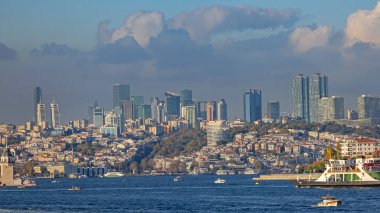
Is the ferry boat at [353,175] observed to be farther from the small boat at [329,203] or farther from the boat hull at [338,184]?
the small boat at [329,203]

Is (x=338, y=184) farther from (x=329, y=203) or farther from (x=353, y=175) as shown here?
(x=329, y=203)

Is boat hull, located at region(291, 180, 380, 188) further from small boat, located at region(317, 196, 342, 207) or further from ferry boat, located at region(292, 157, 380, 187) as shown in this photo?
small boat, located at region(317, 196, 342, 207)

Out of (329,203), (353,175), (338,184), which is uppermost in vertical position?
(353,175)

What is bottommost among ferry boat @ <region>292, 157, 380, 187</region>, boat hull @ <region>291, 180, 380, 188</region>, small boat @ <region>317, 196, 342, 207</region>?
small boat @ <region>317, 196, 342, 207</region>

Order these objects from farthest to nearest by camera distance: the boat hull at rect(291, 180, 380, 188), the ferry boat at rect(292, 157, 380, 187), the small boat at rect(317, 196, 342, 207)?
the ferry boat at rect(292, 157, 380, 187) < the boat hull at rect(291, 180, 380, 188) < the small boat at rect(317, 196, 342, 207)

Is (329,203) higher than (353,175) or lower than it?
lower

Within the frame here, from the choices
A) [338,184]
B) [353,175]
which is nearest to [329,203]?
[338,184]

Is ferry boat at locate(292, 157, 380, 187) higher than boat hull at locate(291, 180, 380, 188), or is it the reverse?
ferry boat at locate(292, 157, 380, 187)

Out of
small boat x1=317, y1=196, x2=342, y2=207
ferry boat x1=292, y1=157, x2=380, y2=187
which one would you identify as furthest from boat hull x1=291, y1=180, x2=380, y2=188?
small boat x1=317, y1=196, x2=342, y2=207
